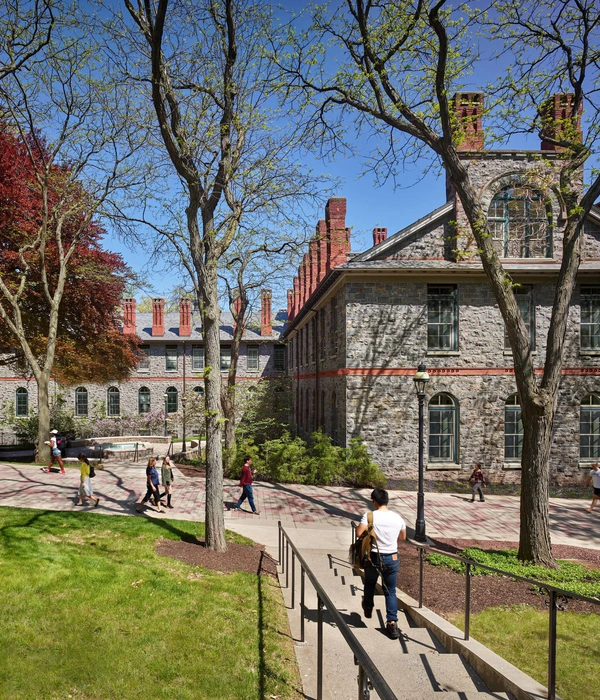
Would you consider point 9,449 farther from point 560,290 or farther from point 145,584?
point 560,290

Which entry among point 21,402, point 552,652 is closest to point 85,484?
point 552,652

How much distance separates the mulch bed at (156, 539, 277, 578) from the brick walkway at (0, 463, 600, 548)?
6.94ft

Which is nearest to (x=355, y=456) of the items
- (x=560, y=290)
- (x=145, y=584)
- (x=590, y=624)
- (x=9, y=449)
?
(x=560, y=290)

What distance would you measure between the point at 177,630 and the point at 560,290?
8.95 m

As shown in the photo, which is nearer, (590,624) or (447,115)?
A: (590,624)

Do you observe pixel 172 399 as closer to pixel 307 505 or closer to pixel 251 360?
pixel 251 360

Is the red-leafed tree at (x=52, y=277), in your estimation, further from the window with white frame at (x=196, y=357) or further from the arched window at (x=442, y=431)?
the arched window at (x=442, y=431)

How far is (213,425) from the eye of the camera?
972 centimetres

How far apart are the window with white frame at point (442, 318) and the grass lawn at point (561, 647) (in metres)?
13.2

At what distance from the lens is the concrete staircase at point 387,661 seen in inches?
183

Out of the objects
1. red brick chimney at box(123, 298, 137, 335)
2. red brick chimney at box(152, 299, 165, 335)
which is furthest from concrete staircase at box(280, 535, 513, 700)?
red brick chimney at box(123, 298, 137, 335)

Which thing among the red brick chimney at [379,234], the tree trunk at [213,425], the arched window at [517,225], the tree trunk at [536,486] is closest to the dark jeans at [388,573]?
the tree trunk at [213,425]

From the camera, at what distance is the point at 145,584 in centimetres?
732

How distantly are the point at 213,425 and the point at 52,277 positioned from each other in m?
16.6
